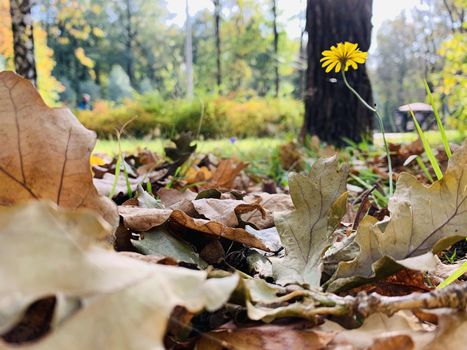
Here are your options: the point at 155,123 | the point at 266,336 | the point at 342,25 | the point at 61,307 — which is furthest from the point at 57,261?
the point at 155,123

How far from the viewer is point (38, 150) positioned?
435 mm

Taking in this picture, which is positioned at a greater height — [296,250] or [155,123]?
[296,250]

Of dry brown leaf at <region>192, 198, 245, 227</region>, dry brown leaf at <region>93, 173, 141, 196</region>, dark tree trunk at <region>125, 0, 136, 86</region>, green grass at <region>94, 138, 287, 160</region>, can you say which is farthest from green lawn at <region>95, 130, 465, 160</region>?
dark tree trunk at <region>125, 0, 136, 86</region>

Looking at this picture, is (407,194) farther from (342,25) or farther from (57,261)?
(342,25)

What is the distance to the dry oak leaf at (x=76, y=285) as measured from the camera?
234 millimetres

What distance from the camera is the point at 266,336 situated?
0.37 m

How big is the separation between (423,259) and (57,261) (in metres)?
0.30

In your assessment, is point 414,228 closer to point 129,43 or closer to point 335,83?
point 335,83

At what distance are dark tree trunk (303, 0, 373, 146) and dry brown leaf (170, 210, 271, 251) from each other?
2470mm

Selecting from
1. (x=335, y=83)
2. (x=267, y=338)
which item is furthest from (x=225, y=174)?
(x=335, y=83)

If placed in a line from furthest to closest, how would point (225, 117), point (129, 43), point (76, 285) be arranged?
point (129, 43) < point (225, 117) < point (76, 285)

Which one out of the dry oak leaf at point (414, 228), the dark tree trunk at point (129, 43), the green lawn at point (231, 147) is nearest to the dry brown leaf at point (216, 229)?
the dry oak leaf at point (414, 228)

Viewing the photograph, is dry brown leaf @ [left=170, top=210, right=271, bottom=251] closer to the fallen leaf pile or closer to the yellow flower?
the fallen leaf pile

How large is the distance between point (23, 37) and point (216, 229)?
16.3 ft
